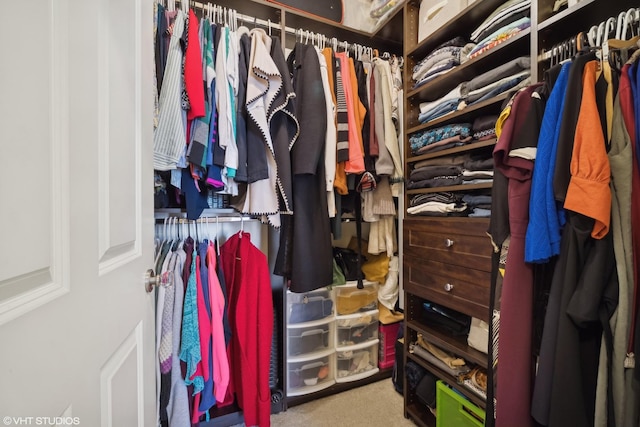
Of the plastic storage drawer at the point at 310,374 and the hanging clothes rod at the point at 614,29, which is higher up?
the hanging clothes rod at the point at 614,29

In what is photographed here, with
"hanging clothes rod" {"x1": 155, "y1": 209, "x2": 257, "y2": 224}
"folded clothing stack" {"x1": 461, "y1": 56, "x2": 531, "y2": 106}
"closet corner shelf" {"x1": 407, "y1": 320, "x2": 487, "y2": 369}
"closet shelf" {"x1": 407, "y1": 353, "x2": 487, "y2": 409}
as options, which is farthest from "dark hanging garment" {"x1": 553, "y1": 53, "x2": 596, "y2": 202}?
"hanging clothes rod" {"x1": 155, "y1": 209, "x2": 257, "y2": 224}

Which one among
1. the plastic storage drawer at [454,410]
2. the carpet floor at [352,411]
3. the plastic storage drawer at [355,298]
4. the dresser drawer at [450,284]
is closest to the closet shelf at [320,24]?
the dresser drawer at [450,284]

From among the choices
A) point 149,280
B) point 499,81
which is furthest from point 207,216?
point 499,81

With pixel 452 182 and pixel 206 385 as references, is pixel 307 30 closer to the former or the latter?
pixel 452 182

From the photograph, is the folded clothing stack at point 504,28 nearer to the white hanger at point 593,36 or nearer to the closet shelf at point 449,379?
the white hanger at point 593,36

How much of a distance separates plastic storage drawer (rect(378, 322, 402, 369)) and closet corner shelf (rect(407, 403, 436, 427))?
0.31m

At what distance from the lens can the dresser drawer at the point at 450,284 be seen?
1.06 m

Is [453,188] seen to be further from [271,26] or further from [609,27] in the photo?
[271,26]

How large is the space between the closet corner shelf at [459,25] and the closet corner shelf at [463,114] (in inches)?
16.8

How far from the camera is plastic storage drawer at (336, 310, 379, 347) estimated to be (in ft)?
5.27

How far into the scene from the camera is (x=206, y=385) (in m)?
1.22

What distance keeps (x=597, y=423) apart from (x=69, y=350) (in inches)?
44.1

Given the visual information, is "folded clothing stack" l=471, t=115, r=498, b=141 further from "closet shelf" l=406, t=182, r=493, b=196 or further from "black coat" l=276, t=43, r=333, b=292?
"black coat" l=276, t=43, r=333, b=292

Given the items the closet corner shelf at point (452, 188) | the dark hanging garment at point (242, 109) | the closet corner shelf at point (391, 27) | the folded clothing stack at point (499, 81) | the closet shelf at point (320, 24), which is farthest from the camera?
the closet corner shelf at point (391, 27)
